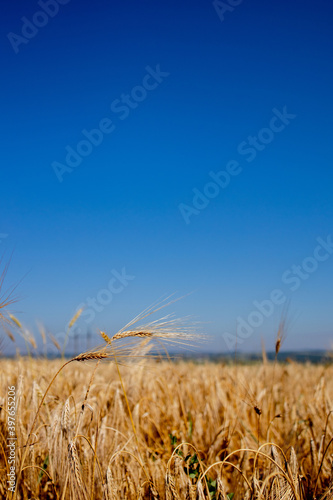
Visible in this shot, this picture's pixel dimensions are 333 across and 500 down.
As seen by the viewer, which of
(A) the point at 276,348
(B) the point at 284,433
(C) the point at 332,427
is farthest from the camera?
(B) the point at 284,433

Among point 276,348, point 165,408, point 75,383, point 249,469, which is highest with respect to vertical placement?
point 276,348

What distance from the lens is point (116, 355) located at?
5.99ft

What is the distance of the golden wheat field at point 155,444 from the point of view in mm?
1722

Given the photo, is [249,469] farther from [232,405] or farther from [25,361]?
[25,361]

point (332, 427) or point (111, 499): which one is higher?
point (111, 499)

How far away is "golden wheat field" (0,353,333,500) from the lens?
1722 mm

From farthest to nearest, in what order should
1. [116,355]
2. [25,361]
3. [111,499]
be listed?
1. [25,361]
2. [116,355]
3. [111,499]

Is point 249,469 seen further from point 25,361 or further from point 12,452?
point 25,361

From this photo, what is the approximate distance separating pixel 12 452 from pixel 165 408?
1.79 meters

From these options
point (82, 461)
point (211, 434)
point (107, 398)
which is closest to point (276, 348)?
point (211, 434)

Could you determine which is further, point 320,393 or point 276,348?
point 320,393

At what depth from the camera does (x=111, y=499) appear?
1602mm

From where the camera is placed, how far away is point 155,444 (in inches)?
123

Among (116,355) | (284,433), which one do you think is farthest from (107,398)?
(116,355)
